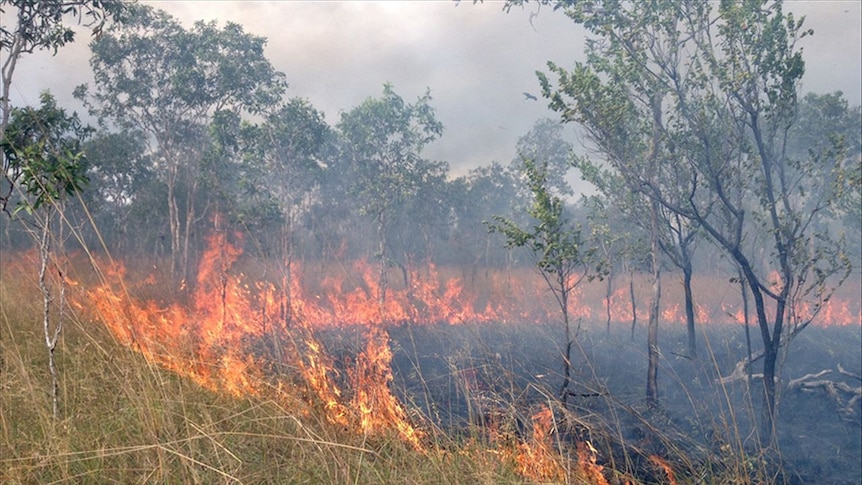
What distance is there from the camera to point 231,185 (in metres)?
34.7

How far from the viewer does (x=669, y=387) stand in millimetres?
18500

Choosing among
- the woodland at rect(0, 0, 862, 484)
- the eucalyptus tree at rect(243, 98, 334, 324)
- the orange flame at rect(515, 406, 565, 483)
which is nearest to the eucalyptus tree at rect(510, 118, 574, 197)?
the woodland at rect(0, 0, 862, 484)

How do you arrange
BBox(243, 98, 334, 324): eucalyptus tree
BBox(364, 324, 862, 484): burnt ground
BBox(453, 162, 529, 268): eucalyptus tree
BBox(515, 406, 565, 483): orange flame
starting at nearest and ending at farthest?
1. BBox(515, 406, 565, 483): orange flame
2. BBox(364, 324, 862, 484): burnt ground
3. BBox(243, 98, 334, 324): eucalyptus tree
4. BBox(453, 162, 529, 268): eucalyptus tree

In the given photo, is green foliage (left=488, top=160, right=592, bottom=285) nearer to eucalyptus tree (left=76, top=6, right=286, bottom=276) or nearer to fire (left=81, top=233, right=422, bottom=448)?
fire (left=81, top=233, right=422, bottom=448)

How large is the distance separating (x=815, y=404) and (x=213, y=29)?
28032 mm

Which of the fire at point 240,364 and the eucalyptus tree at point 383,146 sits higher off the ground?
the eucalyptus tree at point 383,146

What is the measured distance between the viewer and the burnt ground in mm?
7698

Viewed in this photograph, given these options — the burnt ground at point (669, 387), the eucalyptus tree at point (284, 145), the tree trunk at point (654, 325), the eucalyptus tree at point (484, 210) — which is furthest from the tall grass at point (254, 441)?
the eucalyptus tree at point (484, 210)

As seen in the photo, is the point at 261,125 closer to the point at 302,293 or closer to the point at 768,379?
the point at 302,293

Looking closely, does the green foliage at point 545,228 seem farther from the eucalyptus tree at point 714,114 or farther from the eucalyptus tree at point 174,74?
the eucalyptus tree at point 174,74

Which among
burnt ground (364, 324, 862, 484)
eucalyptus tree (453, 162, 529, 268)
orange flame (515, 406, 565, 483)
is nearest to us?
orange flame (515, 406, 565, 483)

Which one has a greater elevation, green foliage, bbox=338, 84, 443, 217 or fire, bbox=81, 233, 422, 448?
green foliage, bbox=338, 84, 443, 217

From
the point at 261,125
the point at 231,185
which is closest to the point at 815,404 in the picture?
the point at 261,125

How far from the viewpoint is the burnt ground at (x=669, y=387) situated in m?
7.70
